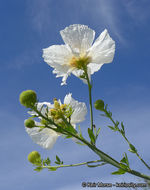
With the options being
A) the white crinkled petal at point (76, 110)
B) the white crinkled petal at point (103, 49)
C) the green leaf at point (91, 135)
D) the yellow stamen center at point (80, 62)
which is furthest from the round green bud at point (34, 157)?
the white crinkled petal at point (103, 49)

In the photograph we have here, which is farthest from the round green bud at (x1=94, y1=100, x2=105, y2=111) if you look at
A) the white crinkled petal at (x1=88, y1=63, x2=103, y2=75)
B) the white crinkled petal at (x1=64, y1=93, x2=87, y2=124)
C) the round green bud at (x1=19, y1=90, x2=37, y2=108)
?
the round green bud at (x1=19, y1=90, x2=37, y2=108)

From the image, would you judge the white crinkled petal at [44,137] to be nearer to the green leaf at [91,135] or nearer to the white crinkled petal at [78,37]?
the green leaf at [91,135]

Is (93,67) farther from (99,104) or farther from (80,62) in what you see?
(99,104)

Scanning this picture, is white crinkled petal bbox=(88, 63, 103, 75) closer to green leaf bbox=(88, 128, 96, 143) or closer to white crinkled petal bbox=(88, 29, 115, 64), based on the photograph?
white crinkled petal bbox=(88, 29, 115, 64)

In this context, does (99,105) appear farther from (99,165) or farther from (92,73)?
(99,165)

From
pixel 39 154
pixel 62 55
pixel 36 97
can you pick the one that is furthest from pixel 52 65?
pixel 39 154
